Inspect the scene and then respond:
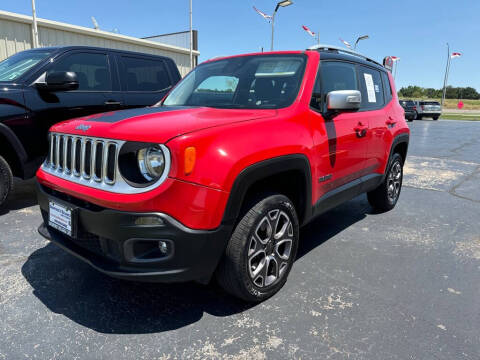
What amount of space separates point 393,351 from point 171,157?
1652 mm

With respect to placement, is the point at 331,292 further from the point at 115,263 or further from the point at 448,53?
the point at 448,53

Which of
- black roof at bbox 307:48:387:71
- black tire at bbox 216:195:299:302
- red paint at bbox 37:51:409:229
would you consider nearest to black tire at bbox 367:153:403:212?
black roof at bbox 307:48:387:71

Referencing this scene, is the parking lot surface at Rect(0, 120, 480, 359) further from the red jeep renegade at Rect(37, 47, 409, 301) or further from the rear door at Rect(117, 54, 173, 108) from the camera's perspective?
the rear door at Rect(117, 54, 173, 108)

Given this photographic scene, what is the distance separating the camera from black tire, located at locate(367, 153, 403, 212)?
452 cm

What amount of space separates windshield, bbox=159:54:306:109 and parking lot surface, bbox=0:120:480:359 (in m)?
1.43

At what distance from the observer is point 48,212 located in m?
2.53

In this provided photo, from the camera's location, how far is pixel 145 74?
555 cm

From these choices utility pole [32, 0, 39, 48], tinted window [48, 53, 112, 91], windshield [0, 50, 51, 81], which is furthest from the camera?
utility pole [32, 0, 39, 48]

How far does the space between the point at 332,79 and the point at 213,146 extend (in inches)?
68.5

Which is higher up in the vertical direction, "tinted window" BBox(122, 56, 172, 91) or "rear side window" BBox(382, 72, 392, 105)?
"tinted window" BBox(122, 56, 172, 91)

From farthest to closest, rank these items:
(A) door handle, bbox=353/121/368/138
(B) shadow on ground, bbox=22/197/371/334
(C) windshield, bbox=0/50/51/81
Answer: (C) windshield, bbox=0/50/51/81 < (A) door handle, bbox=353/121/368/138 < (B) shadow on ground, bbox=22/197/371/334

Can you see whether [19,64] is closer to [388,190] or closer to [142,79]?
[142,79]

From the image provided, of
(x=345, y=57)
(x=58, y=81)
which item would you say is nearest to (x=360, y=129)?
(x=345, y=57)

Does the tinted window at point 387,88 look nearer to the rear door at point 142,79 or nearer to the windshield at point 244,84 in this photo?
the windshield at point 244,84
